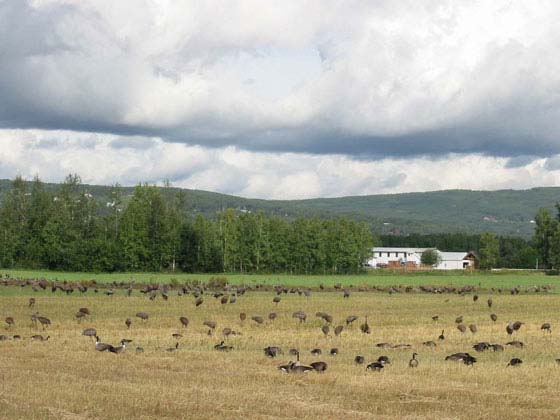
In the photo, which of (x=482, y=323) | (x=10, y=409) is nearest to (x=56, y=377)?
(x=10, y=409)

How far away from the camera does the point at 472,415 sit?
1736cm

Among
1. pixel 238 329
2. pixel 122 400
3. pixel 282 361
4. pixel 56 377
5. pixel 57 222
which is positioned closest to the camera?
pixel 122 400

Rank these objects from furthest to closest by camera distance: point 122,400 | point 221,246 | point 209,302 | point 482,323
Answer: point 221,246 → point 209,302 → point 482,323 → point 122,400

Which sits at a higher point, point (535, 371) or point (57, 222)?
point (57, 222)

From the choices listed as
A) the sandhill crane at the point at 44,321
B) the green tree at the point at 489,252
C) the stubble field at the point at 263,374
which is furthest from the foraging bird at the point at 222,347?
the green tree at the point at 489,252

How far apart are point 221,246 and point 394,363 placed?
104952 millimetres

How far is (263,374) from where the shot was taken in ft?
74.1

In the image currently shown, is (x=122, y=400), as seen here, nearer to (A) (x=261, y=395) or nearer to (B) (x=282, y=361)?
(A) (x=261, y=395)

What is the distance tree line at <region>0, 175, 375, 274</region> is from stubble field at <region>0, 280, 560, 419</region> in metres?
77.5

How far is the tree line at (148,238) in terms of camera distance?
11906 centimetres

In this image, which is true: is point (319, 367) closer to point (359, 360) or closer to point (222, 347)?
point (359, 360)

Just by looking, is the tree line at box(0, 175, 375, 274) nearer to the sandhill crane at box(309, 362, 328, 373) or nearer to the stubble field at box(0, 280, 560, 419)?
the stubble field at box(0, 280, 560, 419)

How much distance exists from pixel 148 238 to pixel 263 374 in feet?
335

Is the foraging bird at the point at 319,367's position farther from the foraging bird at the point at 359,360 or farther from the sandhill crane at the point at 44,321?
the sandhill crane at the point at 44,321
